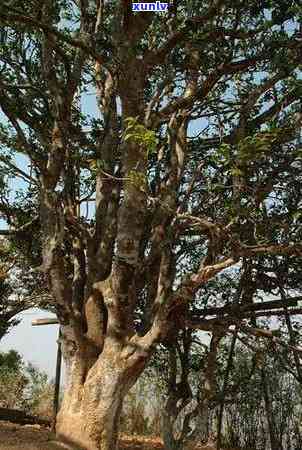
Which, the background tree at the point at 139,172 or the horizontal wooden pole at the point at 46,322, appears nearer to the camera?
the background tree at the point at 139,172

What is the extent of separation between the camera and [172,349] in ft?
24.6

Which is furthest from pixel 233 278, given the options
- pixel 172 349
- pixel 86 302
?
pixel 86 302

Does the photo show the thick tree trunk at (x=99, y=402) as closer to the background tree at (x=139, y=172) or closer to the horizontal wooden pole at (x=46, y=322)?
the background tree at (x=139, y=172)

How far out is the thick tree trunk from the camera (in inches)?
216

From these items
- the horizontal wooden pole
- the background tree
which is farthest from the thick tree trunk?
the horizontal wooden pole

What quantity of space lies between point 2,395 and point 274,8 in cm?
1231

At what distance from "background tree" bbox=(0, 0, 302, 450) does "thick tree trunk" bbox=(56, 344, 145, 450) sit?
1 cm

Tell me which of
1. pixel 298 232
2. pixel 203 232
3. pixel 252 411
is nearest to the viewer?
pixel 298 232

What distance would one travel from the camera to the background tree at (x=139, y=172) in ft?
18.4

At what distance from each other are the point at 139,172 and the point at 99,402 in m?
2.35

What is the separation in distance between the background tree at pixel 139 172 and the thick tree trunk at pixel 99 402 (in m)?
0.01

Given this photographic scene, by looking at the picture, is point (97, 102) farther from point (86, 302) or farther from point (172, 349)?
point (172, 349)

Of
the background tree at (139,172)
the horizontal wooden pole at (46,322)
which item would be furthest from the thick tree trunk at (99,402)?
the horizontal wooden pole at (46,322)

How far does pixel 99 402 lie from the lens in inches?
219
